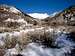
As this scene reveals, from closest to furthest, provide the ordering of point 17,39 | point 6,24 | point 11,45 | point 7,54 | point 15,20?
point 7,54 < point 11,45 < point 17,39 < point 6,24 < point 15,20

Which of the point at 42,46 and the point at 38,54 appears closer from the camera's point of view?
the point at 38,54

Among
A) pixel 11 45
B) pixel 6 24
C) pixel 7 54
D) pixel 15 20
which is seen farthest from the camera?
pixel 15 20

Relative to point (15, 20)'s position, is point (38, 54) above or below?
below

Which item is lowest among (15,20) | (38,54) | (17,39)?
(38,54)

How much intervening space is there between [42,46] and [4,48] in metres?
1.59

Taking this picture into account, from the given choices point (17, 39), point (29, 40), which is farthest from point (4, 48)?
point (29, 40)

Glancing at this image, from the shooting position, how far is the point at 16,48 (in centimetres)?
669

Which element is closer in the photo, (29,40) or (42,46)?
(42,46)

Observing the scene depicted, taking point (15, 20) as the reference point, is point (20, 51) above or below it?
below

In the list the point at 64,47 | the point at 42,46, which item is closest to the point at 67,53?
the point at 64,47

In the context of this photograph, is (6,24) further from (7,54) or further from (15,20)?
(7,54)

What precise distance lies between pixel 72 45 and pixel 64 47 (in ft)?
1.78

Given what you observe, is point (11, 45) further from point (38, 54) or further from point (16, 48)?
point (38, 54)

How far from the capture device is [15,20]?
18.1 m
